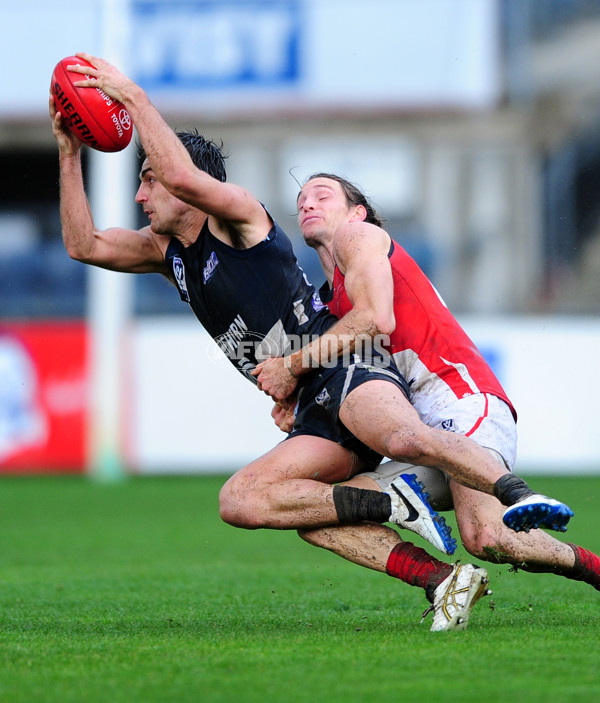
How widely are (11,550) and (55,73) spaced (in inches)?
166

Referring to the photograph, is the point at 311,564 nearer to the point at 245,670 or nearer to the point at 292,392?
the point at 292,392

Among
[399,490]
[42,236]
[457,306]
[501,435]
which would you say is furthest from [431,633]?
[42,236]

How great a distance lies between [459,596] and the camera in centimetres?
451

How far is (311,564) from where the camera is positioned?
7.72m

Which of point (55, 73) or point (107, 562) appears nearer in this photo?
point (55, 73)

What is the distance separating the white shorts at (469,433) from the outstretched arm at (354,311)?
46 cm

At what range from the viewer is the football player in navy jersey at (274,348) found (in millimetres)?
4617

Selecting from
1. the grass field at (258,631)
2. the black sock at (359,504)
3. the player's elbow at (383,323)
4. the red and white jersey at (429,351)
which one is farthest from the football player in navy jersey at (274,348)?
the grass field at (258,631)

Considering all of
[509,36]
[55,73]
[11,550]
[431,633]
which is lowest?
[11,550]


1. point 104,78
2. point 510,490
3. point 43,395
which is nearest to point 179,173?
point 104,78

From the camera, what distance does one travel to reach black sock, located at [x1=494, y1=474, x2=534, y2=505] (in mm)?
4295

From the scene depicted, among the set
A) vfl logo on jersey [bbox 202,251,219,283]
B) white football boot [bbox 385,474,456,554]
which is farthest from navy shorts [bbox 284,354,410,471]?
vfl logo on jersey [bbox 202,251,219,283]

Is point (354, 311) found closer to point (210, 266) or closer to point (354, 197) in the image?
point (210, 266)

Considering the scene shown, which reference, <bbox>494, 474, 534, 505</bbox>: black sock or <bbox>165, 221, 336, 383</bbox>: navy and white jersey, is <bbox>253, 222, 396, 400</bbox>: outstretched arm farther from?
<bbox>494, 474, 534, 505</bbox>: black sock
